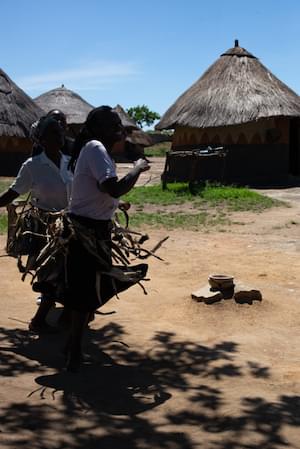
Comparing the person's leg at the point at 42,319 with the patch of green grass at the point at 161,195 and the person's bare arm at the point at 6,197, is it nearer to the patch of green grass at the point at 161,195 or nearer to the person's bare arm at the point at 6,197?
the person's bare arm at the point at 6,197

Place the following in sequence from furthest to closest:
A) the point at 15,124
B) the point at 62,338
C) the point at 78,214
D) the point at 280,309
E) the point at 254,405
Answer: the point at 15,124 < the point at 280,309 < the point at 62,338 < the point at 78,214 < the point at 254,405

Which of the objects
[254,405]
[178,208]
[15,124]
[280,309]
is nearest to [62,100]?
A: [15,124]

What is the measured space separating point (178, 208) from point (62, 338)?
25.2 ft

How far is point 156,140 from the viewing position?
36719 mm

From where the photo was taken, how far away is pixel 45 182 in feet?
14.5

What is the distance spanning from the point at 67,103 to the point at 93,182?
2417cm

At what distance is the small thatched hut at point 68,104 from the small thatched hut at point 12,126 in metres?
5.83

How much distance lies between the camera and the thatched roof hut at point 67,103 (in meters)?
26.0

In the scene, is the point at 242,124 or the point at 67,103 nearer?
the point at 242,124

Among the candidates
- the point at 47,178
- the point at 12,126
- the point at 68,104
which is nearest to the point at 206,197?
the point at 12,126

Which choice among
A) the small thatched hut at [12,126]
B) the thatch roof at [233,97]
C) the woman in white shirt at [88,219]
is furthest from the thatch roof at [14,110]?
the woman in white shirt at [88,219]

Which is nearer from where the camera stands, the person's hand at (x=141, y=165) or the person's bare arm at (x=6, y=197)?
the person's hand at (x=141, y=165)

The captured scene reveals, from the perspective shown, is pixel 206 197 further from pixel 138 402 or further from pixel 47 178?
pixel 138 402

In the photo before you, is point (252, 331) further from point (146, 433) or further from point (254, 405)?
point (146, 433)
